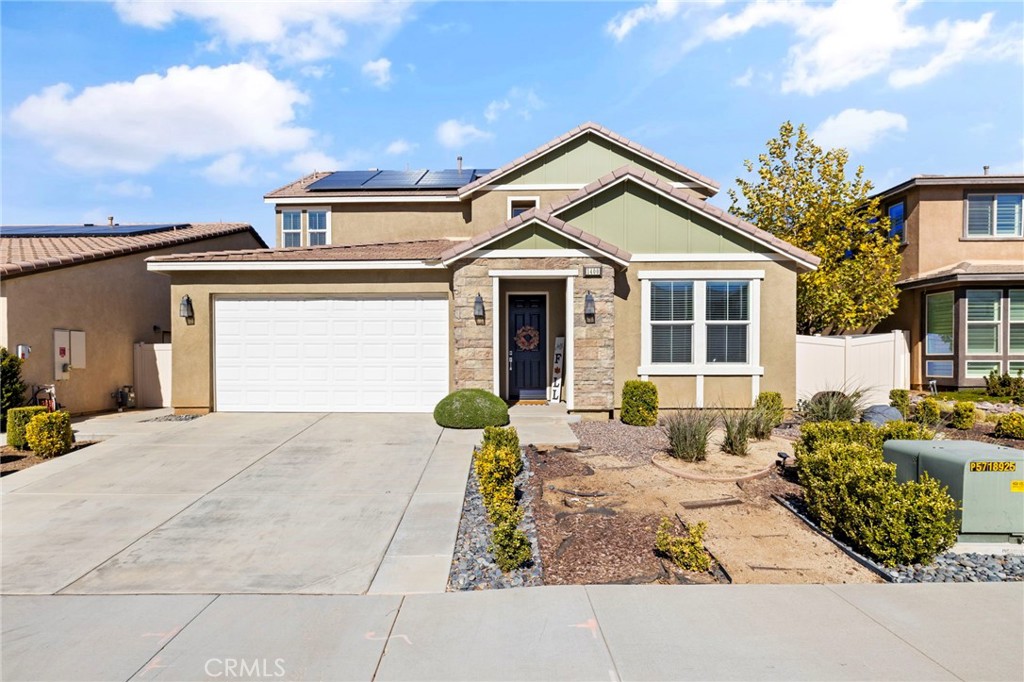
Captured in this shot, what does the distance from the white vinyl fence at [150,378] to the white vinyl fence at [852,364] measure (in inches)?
626

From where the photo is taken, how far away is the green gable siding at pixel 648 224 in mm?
11656

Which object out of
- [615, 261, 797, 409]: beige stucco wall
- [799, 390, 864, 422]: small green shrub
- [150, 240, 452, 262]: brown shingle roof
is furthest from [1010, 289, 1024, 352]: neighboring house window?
[150, 240, 452, 262]: brown shingle roof

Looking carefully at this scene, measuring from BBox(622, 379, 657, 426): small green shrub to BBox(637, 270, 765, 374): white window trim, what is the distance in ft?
2.51

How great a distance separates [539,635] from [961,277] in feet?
54.7

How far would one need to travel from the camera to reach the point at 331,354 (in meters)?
12.0

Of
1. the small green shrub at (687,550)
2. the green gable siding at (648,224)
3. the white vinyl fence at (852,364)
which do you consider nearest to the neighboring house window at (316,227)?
the green gable siding at (648,224)

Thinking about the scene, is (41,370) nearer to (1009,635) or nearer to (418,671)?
(418,671)

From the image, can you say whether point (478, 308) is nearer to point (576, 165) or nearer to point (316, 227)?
point (576, 165)

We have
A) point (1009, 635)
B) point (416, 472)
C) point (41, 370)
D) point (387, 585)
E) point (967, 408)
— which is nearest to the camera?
point (1009, 635)

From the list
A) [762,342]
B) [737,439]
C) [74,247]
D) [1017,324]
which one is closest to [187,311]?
[74,247]

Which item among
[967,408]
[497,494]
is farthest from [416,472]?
[967,408]

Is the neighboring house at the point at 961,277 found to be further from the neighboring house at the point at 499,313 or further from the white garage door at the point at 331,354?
the white garage door at the point at 331,354

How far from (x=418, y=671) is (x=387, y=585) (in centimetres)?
123

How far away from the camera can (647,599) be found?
4.19 m
